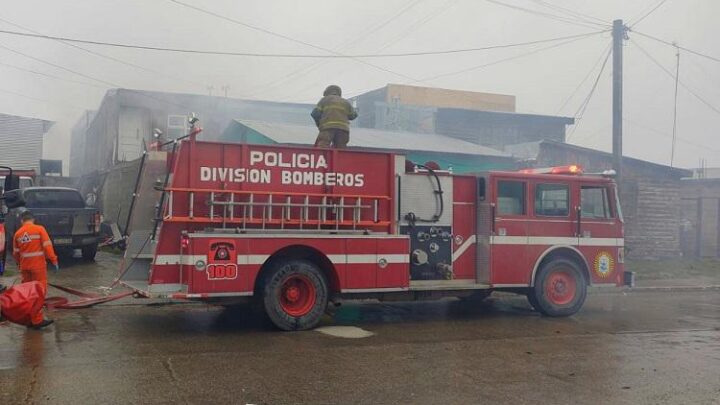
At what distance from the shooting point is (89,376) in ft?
17.7

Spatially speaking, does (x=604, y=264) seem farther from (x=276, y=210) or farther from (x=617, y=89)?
(x=617, y=89)

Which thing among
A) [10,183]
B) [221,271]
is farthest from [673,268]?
[10,183]

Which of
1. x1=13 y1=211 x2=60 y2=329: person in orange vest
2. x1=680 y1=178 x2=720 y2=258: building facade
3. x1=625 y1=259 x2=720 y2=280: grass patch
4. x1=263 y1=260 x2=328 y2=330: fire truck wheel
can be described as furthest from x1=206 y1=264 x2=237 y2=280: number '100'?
x1=680 y1=178 x2=720 y2=258: building facade

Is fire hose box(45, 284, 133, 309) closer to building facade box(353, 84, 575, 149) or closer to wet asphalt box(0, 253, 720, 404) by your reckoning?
wet asphalt box(0, 253, 720, 404)

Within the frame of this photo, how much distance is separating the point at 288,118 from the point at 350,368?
2246cm

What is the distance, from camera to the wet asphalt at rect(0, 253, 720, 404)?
5.17 m

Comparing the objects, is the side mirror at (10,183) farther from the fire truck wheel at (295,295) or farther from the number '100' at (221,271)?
the fire truck wheel at (295,295)

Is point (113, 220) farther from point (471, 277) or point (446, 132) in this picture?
point (446, 132)

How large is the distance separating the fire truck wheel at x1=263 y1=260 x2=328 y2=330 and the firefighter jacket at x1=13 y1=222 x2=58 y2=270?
2.81 metres

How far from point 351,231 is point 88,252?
7423 millimetres

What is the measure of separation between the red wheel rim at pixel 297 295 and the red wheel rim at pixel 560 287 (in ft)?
12.5

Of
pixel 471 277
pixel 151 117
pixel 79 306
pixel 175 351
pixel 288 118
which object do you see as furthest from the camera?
pixel 288 118

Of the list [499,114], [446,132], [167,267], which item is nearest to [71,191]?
[167,267]

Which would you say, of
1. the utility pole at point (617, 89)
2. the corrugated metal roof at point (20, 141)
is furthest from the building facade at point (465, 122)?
the corrugated metal roof at point (20, 141)
